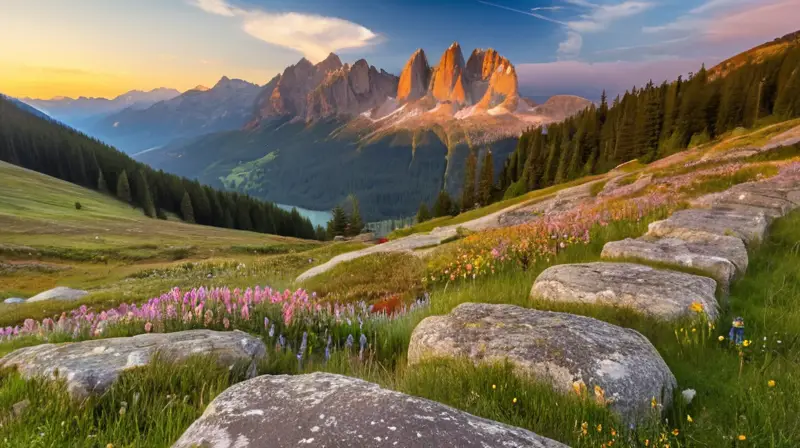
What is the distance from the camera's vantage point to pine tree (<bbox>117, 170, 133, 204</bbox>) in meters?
118

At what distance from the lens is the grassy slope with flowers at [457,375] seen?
2.44m

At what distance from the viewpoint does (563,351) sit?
324 cm

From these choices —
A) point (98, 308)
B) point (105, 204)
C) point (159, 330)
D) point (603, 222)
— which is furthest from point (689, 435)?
point (105, 204)

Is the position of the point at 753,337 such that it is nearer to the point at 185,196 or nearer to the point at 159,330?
the point at 159,330

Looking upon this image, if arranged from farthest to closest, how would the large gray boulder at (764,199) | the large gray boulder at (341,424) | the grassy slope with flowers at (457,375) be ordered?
the large gray boulder at (764,199) < the grassy slope with flowers at (457,375) < the large gray boulder at (341,424)

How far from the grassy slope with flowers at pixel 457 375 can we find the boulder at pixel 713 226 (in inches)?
28.5

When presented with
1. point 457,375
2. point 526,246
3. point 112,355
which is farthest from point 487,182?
point 112,355

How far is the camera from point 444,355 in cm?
359

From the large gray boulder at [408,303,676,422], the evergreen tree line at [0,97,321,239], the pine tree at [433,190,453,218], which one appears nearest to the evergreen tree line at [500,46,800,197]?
the pine tree at [433,190,453,218]

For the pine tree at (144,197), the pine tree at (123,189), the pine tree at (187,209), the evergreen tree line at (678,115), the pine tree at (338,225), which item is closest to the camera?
the evergreen tree line at (678,115)

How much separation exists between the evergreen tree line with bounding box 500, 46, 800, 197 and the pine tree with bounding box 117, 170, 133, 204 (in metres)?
110

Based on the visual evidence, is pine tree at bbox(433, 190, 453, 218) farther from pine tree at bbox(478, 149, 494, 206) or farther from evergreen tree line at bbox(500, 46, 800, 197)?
evergreen tree line at bbox(500, 46, 800, 197)

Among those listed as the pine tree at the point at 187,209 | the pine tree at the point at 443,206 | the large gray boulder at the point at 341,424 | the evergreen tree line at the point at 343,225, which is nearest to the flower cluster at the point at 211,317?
the large gray boulder at the point at 341,424

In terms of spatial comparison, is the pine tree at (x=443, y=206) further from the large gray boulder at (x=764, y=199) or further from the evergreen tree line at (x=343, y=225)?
the large gray boulder at (x=764, y=199)
